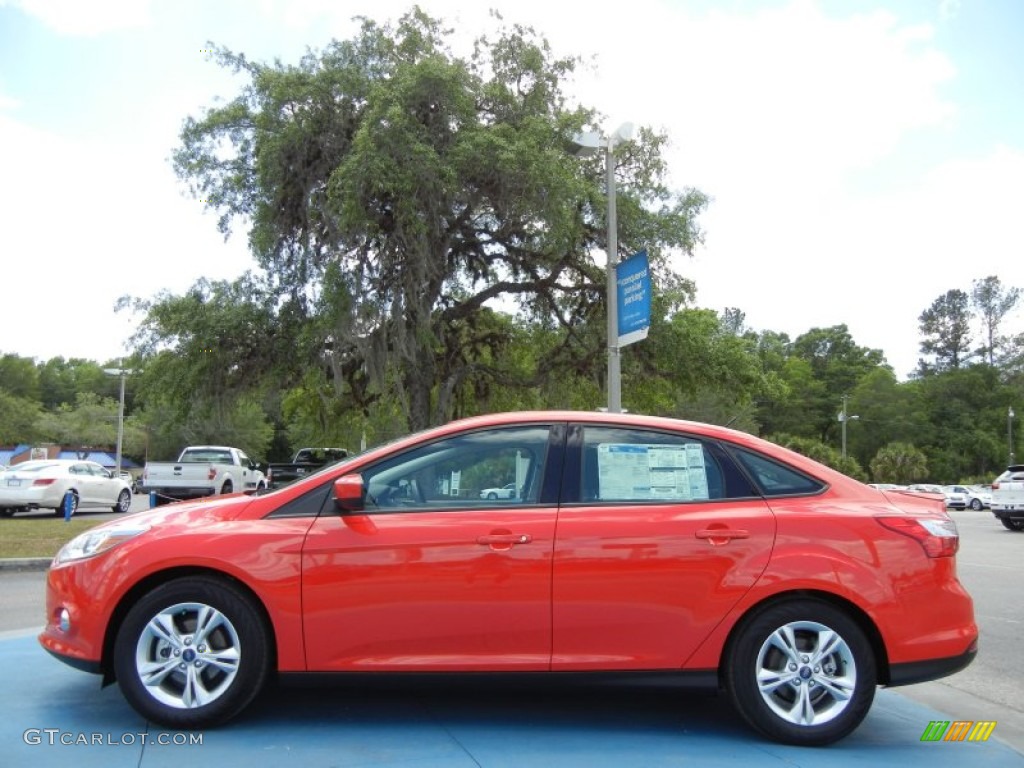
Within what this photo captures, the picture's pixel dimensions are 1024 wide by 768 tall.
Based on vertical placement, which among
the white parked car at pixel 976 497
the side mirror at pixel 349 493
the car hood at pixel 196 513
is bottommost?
the white parked car at pixel 976 497

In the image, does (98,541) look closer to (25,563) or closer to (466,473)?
(466,473)

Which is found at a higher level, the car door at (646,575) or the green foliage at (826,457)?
the green foliage at (826,457)

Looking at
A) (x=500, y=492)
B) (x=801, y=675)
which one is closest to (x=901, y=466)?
(x=801, y=675)

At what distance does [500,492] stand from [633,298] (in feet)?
23.6

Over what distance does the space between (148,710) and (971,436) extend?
92.2 m

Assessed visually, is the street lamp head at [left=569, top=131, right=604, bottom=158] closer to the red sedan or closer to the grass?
the red sedan

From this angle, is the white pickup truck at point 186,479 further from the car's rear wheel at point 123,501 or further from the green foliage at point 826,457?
the green foliage at point 826,457

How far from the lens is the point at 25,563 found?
11.1 metres

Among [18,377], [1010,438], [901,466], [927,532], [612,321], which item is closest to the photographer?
[927,532]

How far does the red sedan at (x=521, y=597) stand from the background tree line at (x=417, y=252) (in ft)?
42.0

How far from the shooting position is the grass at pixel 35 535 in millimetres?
11914

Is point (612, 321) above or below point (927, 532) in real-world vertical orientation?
above

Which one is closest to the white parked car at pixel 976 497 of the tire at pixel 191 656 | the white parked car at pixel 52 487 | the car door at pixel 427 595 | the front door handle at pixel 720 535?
the white parked car at pixel 52 487

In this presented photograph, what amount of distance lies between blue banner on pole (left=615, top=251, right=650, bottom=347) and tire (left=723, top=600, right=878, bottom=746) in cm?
673
